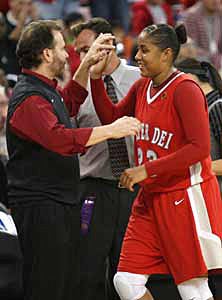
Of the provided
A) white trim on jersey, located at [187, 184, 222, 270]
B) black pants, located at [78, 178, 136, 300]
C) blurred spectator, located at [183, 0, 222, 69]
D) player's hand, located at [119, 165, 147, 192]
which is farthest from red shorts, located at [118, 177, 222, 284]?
blurred spectator, located at [183, 0, 222, 69]

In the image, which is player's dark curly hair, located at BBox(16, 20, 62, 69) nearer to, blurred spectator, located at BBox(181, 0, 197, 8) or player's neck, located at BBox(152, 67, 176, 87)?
player's neck, located at BBox(152, 67, 176, 87)

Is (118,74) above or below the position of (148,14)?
above

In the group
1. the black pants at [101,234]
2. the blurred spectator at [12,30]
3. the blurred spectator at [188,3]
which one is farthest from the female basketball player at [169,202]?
the blurred spectator at [188,3]

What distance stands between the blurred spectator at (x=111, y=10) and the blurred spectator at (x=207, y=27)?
89cm

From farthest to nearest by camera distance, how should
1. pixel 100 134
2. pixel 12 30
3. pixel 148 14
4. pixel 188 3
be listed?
pixel 188 3
pixel 148 14
pixel 12 30
pixel 100 134

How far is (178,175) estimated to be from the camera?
225 inches

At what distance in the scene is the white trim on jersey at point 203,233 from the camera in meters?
5.73

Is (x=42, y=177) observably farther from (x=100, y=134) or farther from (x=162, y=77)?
(x=162, y=77)

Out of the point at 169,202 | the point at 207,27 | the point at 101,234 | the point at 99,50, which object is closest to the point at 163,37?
the point at 99,50

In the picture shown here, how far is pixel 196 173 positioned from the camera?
574cm

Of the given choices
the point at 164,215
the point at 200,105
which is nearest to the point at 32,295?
the point at 164,215

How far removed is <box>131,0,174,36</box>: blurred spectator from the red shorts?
669 cm

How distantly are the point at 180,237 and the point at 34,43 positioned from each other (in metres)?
1.34

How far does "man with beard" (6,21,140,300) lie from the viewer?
591cm
